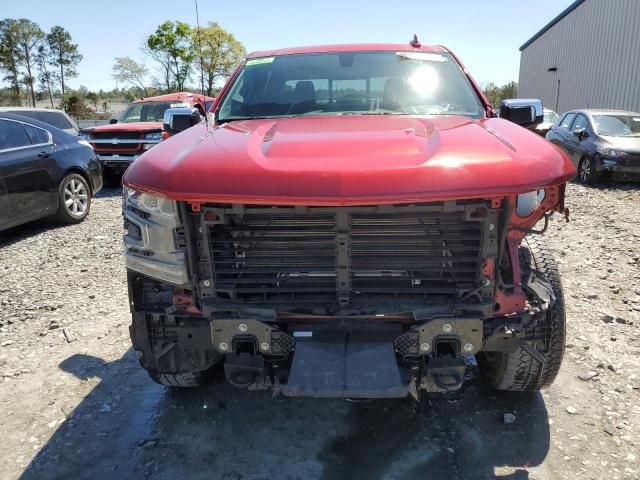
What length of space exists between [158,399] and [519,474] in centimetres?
203

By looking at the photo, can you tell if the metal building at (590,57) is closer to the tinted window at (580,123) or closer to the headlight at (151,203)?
the tinted window at (580,123)

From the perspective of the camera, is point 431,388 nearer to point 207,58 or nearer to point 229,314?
point 229,314

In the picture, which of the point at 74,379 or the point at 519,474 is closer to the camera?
the point at 519,474

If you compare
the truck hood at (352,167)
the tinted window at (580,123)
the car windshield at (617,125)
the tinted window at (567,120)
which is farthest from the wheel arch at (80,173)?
the tinted window at (567,120)

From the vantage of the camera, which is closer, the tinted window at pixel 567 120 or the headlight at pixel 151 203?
the headlight at pixel 151 203

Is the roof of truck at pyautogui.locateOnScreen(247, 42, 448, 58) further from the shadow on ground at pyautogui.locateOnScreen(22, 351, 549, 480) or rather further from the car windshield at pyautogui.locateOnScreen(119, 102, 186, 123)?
the car windshield at pyautogui.locateOnScreen(119, 102, 186, 123)

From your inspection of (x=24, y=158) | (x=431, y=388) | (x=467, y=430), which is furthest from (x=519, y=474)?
(x=24, y=158)

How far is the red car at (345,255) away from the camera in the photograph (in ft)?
6.91

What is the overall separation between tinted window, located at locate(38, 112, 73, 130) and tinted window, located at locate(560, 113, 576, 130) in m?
10.4

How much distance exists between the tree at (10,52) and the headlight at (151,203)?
4348cm

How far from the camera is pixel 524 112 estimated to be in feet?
12.2

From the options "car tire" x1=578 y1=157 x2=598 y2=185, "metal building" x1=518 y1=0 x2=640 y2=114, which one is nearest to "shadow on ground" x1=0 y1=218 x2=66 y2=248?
"car tire" x1=578 y1=157 x2=598 y2=185

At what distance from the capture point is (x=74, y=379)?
344 centimetres

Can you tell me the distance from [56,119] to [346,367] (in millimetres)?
9673
